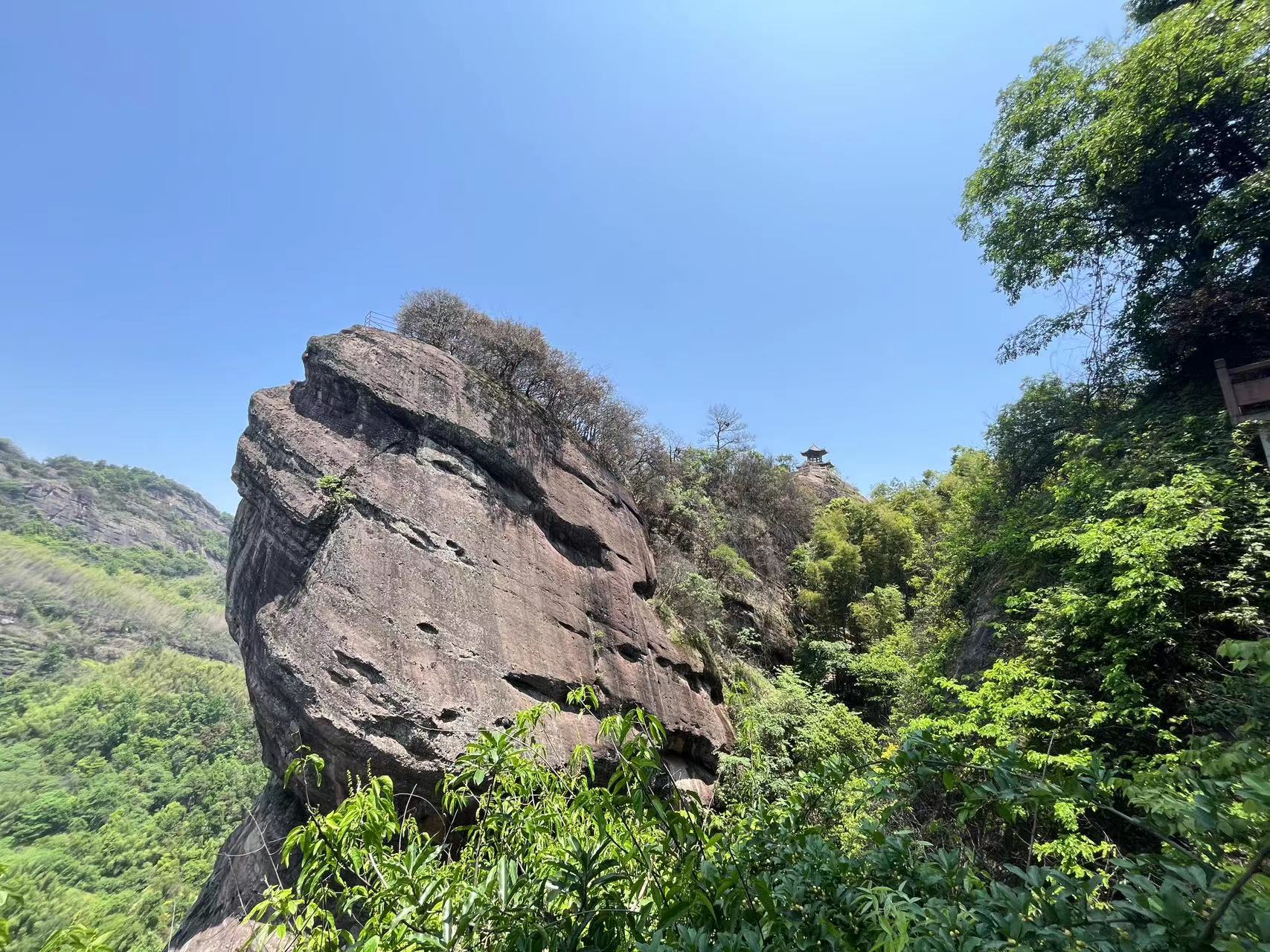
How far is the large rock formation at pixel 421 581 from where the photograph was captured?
619 centimetres

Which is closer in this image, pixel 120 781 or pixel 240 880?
pixel 240 880


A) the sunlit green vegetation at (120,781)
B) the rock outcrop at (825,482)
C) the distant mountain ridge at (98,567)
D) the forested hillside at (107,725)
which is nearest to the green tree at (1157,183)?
the forested hillside at (107,725)

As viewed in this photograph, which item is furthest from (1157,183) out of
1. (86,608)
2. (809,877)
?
(86,608)

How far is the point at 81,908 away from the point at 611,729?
115 feet

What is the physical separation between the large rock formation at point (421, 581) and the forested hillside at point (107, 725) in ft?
7.32

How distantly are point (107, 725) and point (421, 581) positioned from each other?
175 feet

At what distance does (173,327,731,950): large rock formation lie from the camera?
20.3 ft

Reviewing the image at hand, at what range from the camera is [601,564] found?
1032 cm

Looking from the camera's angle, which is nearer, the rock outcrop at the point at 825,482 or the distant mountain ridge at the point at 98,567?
the rock outcrop at the point at 825,482

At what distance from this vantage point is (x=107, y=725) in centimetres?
3922

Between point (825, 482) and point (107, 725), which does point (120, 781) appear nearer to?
point (107, 725)

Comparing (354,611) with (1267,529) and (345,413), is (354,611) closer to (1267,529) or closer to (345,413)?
(345,413)

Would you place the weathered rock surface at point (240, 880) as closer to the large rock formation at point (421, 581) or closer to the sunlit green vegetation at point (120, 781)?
the large rock formation at point (421, 581)

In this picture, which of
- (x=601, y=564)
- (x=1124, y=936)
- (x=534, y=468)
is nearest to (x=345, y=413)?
(x=534, y=468)
